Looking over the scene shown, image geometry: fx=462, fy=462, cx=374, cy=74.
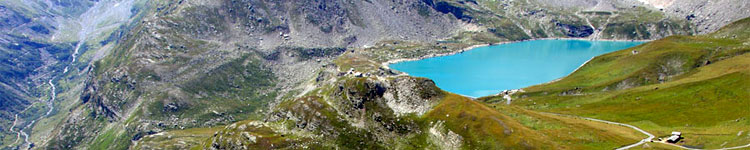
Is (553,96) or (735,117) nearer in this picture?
(735,117)

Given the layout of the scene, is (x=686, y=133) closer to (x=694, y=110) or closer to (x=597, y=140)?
(x=597, y=140)

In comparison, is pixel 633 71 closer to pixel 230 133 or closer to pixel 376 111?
pixel 376 111

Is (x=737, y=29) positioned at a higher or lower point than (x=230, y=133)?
higher

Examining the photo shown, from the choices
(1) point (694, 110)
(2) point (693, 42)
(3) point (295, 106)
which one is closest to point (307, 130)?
(3) point (295, 106)

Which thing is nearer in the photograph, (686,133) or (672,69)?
(686,133)

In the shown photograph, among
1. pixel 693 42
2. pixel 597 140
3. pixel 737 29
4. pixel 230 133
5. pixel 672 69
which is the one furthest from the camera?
pixel 737 29

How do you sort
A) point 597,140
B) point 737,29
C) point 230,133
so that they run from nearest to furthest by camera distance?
point 597,140
point 230,133
point 737,29

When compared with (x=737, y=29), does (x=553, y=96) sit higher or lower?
lower

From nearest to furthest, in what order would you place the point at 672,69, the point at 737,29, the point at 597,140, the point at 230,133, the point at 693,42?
the point at 597,140 → the point at 230,133 → the point at 672,69 → the point at 693,42 → the point at 737,29

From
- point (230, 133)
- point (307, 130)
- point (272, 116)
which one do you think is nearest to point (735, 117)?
point (307, 130)
